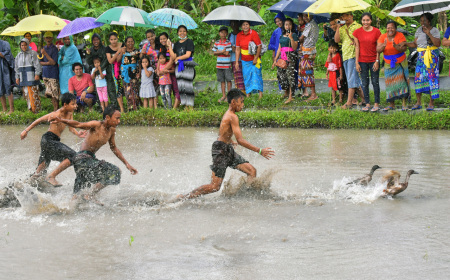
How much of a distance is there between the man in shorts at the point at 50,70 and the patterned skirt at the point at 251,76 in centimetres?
425

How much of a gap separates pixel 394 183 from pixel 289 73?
6.45 metres

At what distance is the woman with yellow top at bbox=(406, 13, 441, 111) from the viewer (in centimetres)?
1128

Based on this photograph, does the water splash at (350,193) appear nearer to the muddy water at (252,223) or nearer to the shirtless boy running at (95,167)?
the muddy water at (252,223)

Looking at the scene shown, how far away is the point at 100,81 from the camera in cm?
1338

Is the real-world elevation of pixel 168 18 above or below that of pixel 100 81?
above

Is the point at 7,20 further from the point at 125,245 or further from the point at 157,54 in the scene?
the point at 125,245

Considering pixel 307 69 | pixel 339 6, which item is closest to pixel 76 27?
pixel 307 69

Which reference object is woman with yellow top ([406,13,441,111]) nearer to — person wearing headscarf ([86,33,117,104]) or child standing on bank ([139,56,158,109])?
child standing on bank ([139,56,158,109])

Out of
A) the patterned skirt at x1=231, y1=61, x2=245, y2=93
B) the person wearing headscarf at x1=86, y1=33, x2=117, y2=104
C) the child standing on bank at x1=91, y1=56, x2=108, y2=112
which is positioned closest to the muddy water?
the child standing on bank at x1=91, y1=56, x2=108, y2=112

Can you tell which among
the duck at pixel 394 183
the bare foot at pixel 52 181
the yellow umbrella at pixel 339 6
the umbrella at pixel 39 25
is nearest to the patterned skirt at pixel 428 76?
the yellow umbrella at pixel 339 6

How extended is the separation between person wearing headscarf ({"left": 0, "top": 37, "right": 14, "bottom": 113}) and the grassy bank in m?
0.45

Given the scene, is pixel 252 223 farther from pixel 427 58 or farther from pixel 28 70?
pixel 28 70

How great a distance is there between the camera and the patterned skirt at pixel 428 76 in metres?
11.4

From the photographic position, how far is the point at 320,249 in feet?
18.4
